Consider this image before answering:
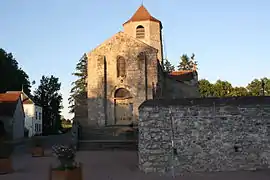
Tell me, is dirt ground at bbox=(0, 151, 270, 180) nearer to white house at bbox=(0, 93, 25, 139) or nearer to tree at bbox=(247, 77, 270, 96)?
white house at bbox=(0, 93, 25, 139)

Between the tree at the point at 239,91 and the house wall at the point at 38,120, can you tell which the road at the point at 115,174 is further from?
the tree at the point at 239,91

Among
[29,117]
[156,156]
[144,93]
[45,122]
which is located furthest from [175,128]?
[45,122]

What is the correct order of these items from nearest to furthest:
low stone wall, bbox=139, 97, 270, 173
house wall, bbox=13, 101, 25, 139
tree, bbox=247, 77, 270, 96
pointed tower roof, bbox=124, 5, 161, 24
A: 1. low stone wall, bbox=139, 97, 270, 173
2. house wall, bbox=13, 101, 25, 139
3. pointed tower roof, bbox=124, 5, 161, 24
4. tree, bbox=247, 77, 270, 96

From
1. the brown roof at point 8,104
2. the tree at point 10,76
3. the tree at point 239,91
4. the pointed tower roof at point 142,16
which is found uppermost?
the pointed tower roof at point 142,16

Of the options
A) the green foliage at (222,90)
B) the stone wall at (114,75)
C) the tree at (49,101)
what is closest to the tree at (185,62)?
the green foliage at (222,90)

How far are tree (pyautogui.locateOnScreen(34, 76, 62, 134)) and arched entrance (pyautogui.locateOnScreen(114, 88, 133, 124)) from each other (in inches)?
1227

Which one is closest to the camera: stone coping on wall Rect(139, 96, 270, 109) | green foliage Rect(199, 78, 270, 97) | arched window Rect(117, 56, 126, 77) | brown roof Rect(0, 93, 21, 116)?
stone coping on wall Rect(139, 96, 270, 109)

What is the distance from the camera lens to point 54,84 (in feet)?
221

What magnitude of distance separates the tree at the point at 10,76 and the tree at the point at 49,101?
248 centimetres

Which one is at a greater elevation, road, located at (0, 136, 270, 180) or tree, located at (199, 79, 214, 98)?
tree, located at (199, 79, 214, 98)

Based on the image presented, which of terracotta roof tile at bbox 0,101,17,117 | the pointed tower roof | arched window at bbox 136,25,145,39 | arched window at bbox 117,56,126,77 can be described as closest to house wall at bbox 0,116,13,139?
terracotta roof tile at bbox 0,101,17,117

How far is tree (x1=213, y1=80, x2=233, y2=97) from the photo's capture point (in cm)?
7531

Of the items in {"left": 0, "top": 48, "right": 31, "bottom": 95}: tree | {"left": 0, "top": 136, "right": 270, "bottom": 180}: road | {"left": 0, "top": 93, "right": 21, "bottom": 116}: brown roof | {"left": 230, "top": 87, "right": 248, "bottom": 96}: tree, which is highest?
{"left": 0, "top": 48, "right": 31, "bottom": 95}: tree

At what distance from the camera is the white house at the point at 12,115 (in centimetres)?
3866
